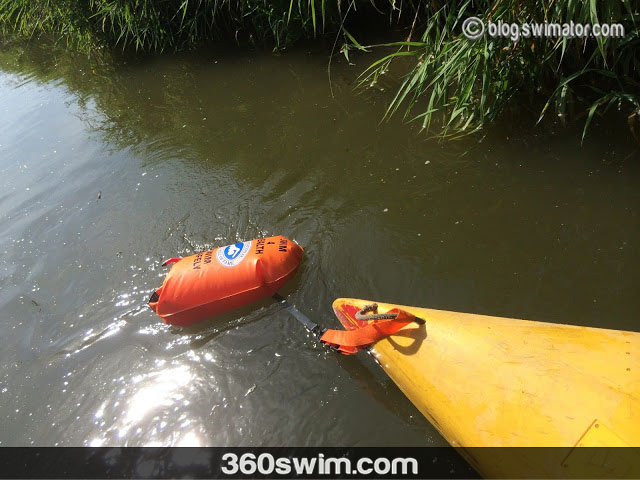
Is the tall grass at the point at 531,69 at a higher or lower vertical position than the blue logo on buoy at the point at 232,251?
higher

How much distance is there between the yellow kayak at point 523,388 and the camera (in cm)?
175

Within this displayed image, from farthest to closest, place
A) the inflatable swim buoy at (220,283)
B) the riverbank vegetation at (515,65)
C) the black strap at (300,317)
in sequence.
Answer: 1. the riverbank vegetation at (515,65)
2. the inflatable swim buoy at (220,283)
3. the black strap at (300,317)

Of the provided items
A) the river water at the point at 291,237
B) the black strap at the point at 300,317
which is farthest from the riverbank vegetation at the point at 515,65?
the black strap at the point at 300,317

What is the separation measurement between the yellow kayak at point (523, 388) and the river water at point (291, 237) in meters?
0.32

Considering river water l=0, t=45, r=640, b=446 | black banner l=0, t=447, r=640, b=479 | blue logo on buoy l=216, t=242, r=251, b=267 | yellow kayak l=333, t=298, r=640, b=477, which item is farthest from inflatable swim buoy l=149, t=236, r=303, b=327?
yellow kayak l=333, t=298, r=640, b=477

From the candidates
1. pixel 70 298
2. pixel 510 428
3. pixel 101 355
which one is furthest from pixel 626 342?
pixel 70 298

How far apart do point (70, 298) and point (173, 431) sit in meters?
1.58

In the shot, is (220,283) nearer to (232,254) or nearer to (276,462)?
(232,254)

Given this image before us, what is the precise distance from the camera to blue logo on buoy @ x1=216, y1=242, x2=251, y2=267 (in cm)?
313

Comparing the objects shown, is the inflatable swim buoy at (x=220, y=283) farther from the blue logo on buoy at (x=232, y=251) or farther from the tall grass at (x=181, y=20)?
the tall grass at (x=181, y=20)

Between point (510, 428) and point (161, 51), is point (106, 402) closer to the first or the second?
point (510, 428)

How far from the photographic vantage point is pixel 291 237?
3.70 metres

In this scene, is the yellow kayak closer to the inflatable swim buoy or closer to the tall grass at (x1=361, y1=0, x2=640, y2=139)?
the inflatable swim buoy

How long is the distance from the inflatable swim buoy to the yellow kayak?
959 millimetres
